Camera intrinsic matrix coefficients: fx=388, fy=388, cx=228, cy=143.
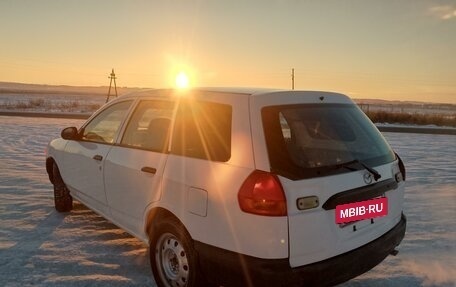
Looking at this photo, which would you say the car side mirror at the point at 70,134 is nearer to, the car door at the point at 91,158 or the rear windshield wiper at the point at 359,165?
the car door at the point at 91,158

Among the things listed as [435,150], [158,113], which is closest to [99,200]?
[158,113]

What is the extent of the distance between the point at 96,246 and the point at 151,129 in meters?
1.54

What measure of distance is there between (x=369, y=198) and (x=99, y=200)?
279cm

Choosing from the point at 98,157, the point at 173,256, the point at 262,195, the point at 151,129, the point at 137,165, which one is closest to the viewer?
the point at 262,195

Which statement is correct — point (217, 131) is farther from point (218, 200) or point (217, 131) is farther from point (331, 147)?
point (331, 147)

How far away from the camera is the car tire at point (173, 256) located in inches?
111

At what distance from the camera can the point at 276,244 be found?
7.91ft

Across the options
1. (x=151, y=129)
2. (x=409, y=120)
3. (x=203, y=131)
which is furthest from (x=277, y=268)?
(x=409, y=120)

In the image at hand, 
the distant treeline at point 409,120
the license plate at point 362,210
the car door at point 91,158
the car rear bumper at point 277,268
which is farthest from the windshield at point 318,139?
the distant treeline at point 409,120

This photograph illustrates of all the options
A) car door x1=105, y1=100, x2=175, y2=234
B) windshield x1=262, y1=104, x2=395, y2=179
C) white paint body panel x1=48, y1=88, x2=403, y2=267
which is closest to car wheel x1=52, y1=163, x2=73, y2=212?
car door x1=105, y1=100, x2=175, y2=234

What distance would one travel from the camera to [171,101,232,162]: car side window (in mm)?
2766

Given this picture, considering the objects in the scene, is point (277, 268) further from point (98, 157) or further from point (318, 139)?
point (98, 157)

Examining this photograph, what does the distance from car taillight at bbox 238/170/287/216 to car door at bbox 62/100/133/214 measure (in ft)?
6.36

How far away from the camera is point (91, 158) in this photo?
4.22 m
